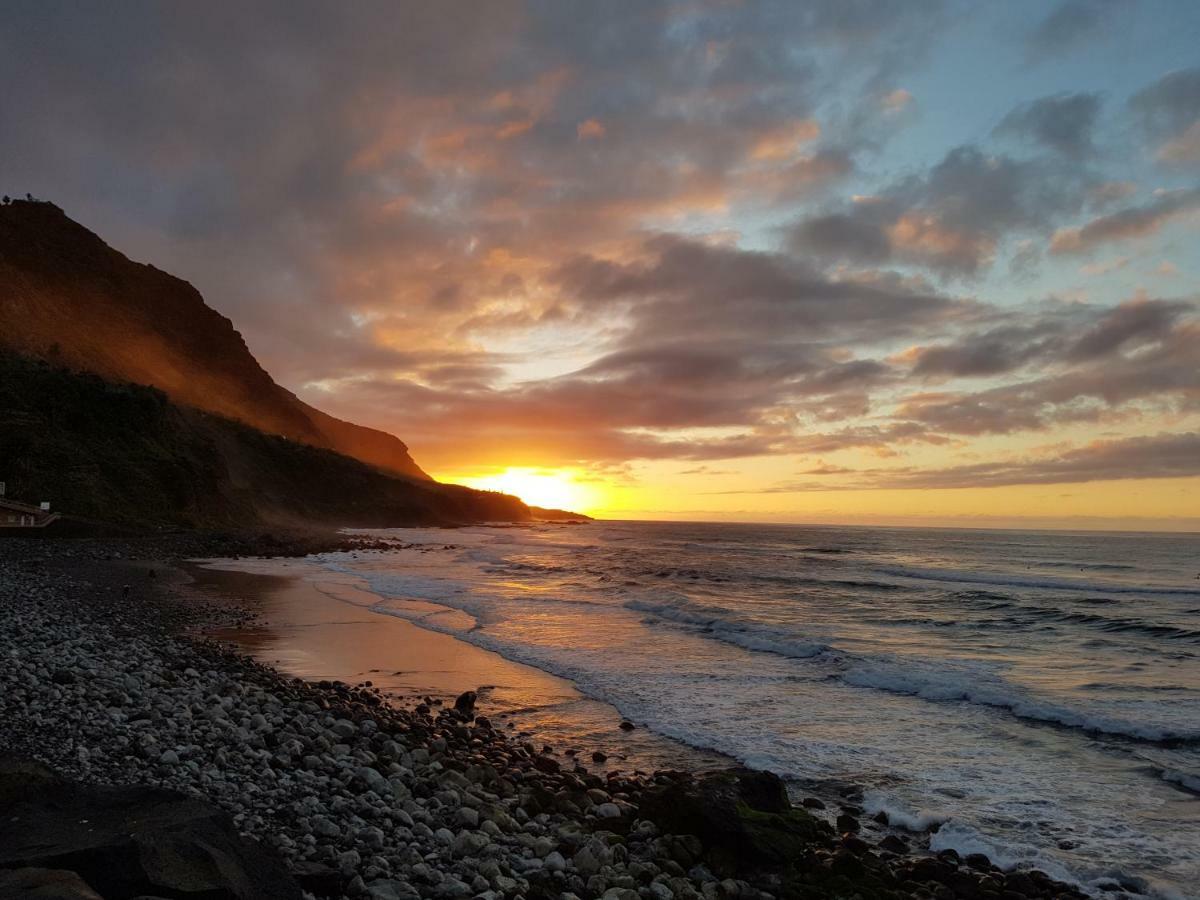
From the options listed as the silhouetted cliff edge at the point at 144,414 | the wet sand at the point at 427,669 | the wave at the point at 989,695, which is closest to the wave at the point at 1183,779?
the wave at the point at 989,695

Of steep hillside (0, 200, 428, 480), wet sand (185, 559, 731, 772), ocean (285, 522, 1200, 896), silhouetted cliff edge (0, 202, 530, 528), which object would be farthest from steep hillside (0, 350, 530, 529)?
wet sand (185, 559, 731, 772)

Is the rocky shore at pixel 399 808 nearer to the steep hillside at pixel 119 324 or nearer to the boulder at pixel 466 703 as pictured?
the boulder at pixel 466 703

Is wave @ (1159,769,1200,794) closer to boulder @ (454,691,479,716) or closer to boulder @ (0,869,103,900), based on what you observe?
boulder @ (454,691,479,716)

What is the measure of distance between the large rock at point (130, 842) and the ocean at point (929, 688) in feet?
25.6

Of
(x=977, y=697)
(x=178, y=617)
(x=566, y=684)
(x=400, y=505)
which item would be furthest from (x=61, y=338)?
(x=977, y=697)

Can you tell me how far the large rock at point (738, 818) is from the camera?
780 cm

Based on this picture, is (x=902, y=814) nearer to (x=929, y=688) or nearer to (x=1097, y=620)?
(x=929, y=688)

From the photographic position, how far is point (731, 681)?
17.2 m

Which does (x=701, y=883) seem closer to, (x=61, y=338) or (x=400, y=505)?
(x=61, y=338)

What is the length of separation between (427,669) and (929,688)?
456 inches

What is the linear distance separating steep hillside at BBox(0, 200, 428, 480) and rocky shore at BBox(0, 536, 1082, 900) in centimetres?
8952

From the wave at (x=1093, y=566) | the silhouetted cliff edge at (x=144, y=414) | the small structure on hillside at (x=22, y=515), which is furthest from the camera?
the wave at (x=1093, y=566)

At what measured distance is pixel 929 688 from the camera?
16.5 metres

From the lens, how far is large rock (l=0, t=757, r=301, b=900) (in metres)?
4.27
